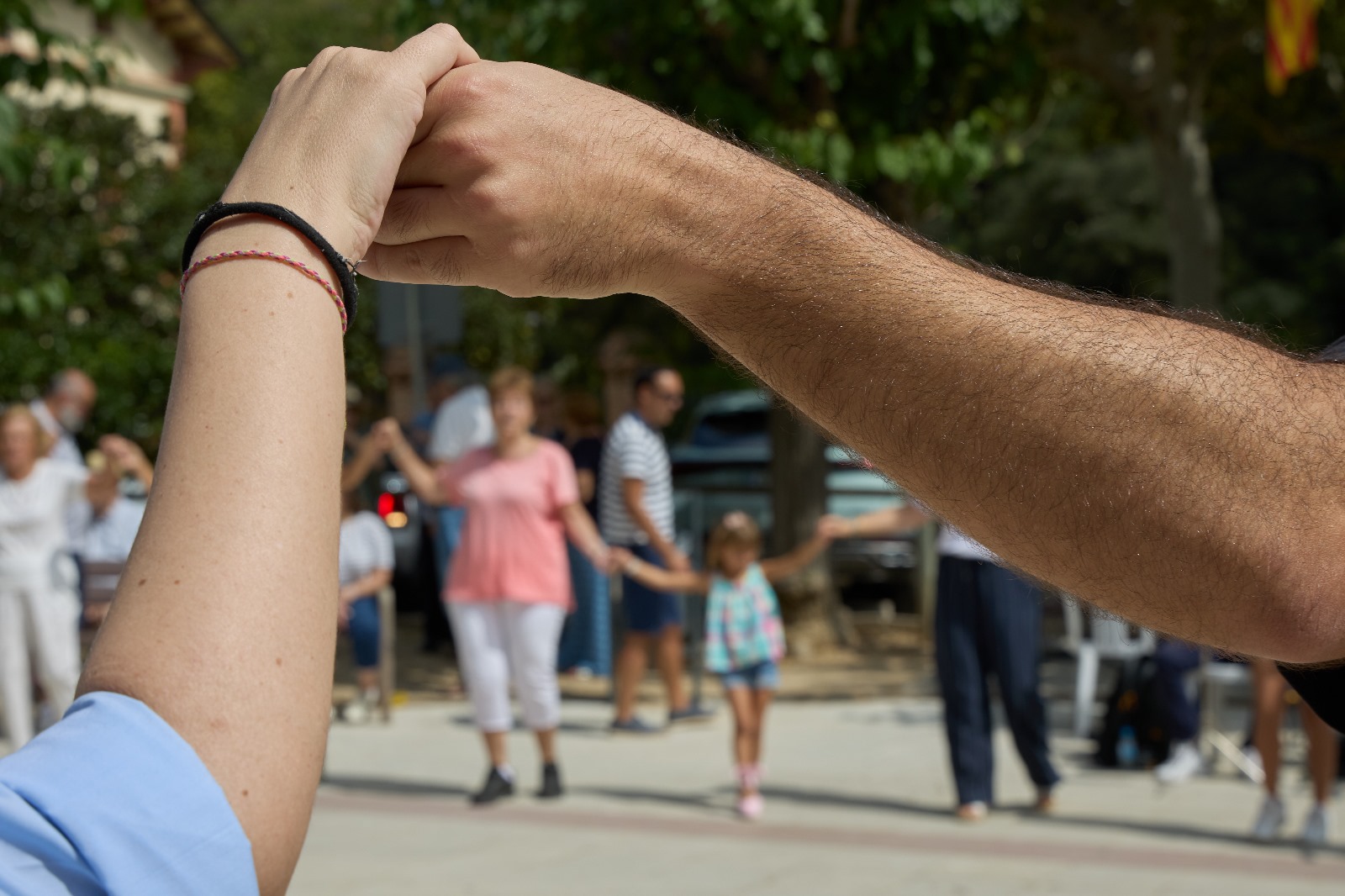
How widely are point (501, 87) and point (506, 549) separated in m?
6.82

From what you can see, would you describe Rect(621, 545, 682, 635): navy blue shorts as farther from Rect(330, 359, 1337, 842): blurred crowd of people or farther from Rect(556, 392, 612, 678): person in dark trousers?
Rect(556, 392, 612, 678): person in dark trousers

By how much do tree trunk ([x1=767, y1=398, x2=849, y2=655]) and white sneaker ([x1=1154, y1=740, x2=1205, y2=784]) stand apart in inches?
162

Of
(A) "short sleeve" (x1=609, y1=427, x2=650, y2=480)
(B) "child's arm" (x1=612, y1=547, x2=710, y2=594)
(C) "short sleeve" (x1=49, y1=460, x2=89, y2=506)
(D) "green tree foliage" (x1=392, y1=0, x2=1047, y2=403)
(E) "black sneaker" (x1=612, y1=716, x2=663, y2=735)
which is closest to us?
(B) "child's arm" (x1=612, y1=547, x2=710, y2=594)

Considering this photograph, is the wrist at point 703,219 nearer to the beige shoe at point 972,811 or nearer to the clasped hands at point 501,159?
the clasped hands at point 501,159

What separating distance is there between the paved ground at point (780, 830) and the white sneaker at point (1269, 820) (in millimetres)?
123

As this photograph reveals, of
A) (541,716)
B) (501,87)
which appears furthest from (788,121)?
(501,87)

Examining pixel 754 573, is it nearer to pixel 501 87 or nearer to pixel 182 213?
pixel 501 87

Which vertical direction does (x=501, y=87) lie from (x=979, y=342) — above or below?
above

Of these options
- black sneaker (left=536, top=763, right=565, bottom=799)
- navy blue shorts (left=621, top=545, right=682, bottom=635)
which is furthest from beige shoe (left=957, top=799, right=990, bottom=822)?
navy blue shorts (left=621, top=545, right=682, bottom=635)

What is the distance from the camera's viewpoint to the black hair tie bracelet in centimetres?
85

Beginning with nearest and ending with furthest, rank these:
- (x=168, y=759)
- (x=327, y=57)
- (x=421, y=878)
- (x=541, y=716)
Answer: (x=168, y=759), (x=327, y=57), (x=421, y=878), (x=541, y=716)

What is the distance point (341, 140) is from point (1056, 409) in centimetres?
46

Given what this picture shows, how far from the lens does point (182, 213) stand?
77.2ft

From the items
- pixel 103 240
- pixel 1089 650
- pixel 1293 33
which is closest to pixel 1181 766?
pixel 1089 650
